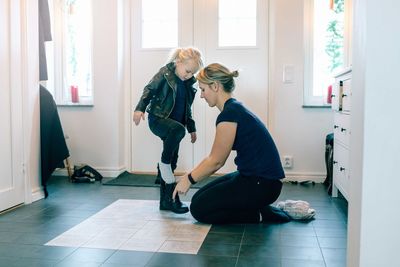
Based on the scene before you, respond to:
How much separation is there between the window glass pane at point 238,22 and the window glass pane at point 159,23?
1.53ft

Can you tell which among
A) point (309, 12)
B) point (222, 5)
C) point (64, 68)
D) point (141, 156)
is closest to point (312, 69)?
point (309, 12)

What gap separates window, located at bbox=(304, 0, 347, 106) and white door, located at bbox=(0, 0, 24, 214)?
2.50 m

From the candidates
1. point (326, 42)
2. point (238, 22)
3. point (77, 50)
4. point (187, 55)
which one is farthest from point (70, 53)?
point (326, 42)

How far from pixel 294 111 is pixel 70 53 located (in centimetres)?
234

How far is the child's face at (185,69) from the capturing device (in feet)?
9.96

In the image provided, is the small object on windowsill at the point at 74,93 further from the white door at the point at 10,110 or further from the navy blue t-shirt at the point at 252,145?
the navy blue t-shirt at the point at 252,145

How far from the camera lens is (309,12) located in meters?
4.24

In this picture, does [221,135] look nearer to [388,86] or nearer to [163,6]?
[388,86]

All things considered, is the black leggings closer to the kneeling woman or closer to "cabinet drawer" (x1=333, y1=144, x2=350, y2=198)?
the kneeling woman

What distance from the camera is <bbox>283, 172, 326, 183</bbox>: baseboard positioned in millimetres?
4246

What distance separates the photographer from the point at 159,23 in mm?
4633

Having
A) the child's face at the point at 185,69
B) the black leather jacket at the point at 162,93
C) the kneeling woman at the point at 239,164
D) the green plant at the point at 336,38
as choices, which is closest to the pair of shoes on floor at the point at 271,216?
the kneeling woman at the point at 239,164

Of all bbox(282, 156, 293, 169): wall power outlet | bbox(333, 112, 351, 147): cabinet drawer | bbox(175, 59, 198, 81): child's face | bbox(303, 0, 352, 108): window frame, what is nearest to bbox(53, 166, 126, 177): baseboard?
bbox(282, 156, 293, 169): wall power outlet

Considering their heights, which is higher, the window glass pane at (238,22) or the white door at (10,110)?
the window glass pane at (238,22)
